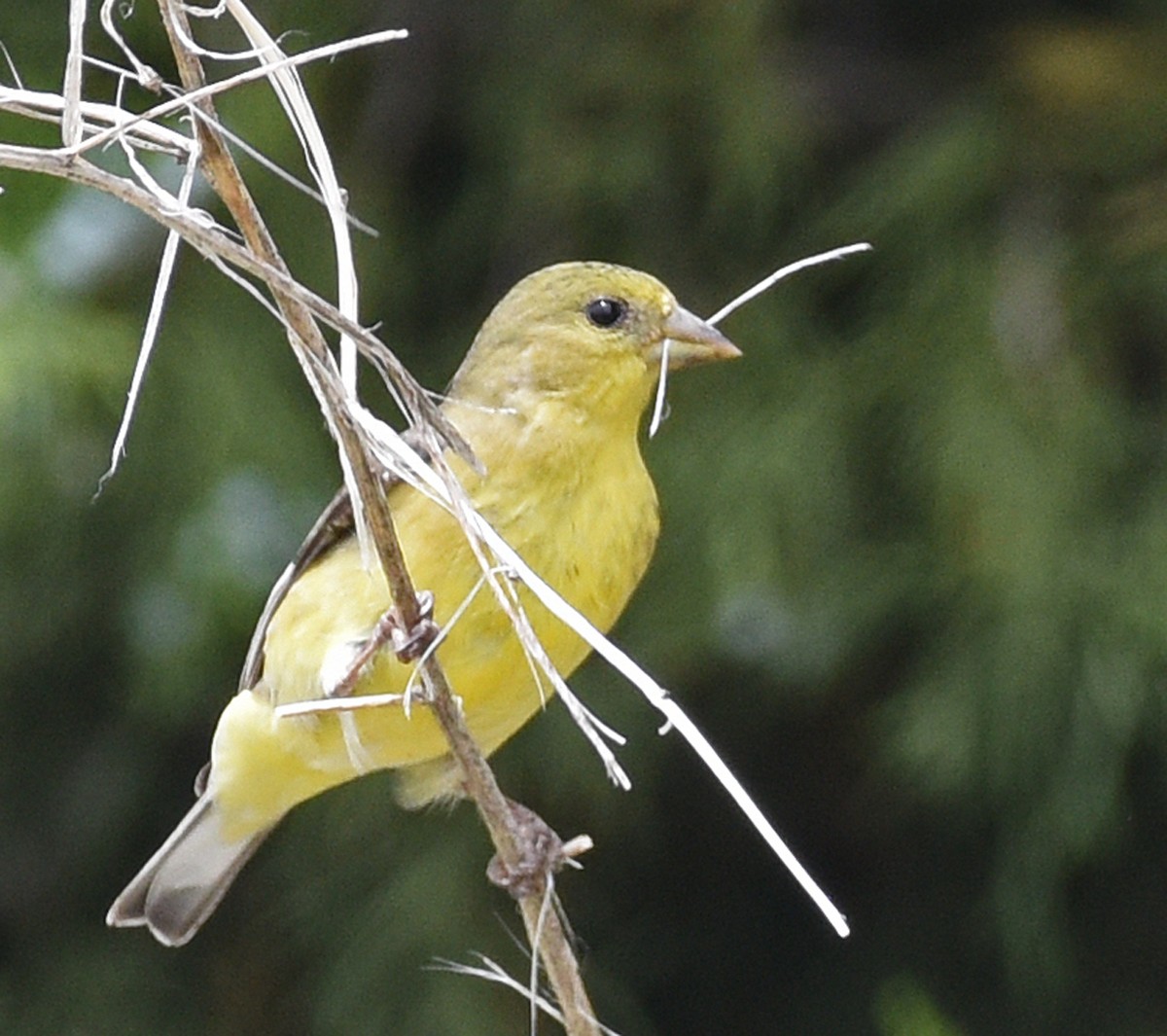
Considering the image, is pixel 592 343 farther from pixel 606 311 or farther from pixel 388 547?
pixel 388 547

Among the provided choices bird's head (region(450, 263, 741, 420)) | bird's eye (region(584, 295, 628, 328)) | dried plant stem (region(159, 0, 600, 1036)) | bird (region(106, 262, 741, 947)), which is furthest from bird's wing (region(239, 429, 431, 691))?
dried plant stem (region(159, 0, 600, 1036))

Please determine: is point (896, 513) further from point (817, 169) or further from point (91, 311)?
point (91, 311)

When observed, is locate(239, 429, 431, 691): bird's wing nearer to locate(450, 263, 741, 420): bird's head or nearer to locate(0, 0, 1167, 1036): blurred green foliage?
locate(450, 263, 741, 420): bird's head

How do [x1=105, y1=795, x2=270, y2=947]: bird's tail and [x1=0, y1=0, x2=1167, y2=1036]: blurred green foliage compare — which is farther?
[x1=0, y1=0, x2=1167, y2=1036]: blurred green foliage

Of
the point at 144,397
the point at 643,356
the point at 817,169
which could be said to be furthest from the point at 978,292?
the point at 144,397

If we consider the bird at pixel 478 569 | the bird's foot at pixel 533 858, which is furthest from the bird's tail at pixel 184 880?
the bird's foot at pixel 533 858
